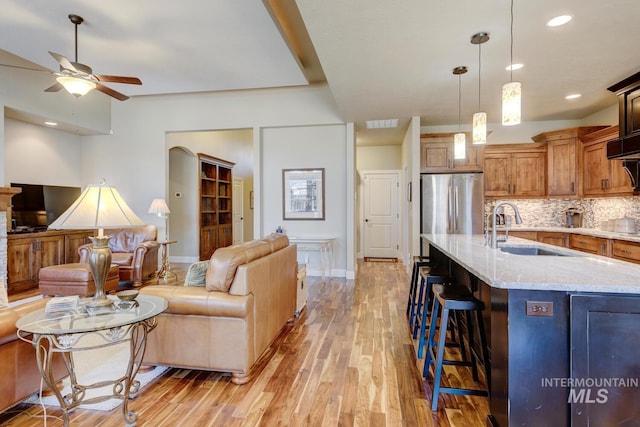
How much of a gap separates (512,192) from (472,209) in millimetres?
905

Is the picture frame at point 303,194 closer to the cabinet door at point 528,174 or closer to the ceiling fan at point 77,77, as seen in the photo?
the ceiling fan at point 77,77

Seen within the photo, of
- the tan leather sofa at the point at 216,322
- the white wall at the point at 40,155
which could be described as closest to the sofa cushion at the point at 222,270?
the tan leather sofa at the point at 216,322

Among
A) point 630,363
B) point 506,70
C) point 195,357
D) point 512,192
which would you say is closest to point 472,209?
point 512,192

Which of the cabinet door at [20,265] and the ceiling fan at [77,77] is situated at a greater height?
the ceiling fan at [77,77]

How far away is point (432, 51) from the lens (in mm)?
3027

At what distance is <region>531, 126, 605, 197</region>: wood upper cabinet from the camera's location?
16.4ft

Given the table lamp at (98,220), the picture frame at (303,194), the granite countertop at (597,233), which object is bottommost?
the granite countertop at (597,233)

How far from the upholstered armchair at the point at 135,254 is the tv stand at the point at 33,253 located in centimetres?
51

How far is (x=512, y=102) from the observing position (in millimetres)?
2105

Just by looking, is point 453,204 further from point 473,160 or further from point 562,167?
point 562,167

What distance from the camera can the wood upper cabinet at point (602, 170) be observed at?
417 cm

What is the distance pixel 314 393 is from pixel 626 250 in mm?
3949

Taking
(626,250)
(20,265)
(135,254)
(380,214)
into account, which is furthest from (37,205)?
(626,250)

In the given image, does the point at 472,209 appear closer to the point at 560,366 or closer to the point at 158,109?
the point at 560,366
